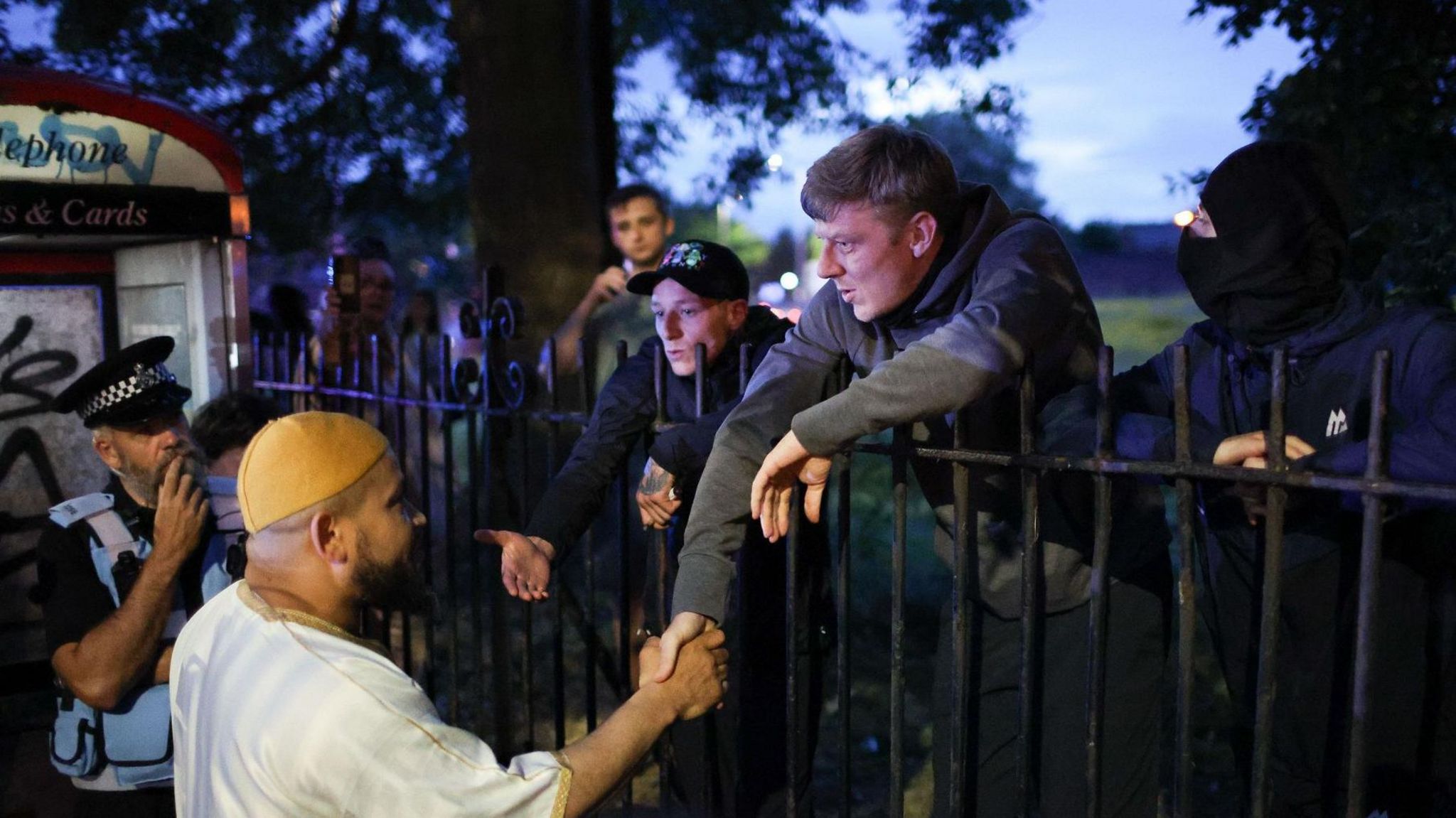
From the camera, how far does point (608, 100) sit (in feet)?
23.0

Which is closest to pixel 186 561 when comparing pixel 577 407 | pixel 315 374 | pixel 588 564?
pixel 588 564

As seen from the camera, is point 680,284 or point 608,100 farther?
point 608,100

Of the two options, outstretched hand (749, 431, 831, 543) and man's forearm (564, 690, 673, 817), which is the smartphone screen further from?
man's forearm (564, 690, 673, 817)

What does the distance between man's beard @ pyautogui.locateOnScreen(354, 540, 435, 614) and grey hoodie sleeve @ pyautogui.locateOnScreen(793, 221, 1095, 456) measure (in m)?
0.83

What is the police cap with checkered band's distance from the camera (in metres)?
3.80

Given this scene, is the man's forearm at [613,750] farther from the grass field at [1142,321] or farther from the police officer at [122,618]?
the grass field at [1142,321]

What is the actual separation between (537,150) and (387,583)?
4.70 meters

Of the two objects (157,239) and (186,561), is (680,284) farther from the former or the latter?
(157,239)

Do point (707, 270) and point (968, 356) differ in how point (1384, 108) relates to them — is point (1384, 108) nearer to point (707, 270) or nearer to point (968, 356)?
point (707, 270)

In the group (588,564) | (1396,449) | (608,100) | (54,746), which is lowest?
(54,746)

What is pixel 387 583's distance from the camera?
2328mm

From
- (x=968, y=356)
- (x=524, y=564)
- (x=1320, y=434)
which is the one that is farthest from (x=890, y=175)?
(x=524, y=564)

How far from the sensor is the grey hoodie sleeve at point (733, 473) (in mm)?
2672

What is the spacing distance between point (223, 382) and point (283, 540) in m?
3.99
